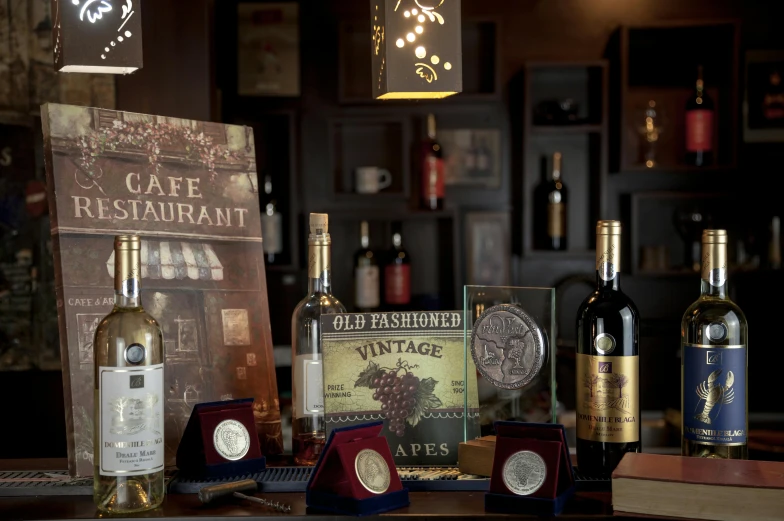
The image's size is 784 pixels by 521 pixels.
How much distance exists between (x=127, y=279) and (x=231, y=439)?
28 centimetres

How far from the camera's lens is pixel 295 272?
381 cm

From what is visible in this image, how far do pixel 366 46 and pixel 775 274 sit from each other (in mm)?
1974

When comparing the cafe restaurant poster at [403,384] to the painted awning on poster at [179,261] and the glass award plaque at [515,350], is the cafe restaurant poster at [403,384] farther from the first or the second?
the painted awning on poster at [179,261]

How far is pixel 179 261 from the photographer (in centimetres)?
133

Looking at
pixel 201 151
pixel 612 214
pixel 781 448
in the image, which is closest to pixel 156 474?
pixel 201 151

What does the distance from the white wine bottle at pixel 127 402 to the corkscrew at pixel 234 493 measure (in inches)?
2.3

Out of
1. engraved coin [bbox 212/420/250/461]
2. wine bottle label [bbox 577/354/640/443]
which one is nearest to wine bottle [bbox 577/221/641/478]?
wine bottle label [bbox 577/354/640/443]

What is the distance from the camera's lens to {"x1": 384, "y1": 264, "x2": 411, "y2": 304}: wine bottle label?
3.64m

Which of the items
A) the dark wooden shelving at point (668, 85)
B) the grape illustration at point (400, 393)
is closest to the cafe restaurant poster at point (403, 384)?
the grape illustration at point (400, 393)

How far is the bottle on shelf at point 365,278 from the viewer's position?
3.62 metres

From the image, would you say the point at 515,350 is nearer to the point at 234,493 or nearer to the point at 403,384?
the point at 403,384

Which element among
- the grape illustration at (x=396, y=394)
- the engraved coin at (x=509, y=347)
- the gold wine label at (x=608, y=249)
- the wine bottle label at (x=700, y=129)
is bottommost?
the grape illustration at (x=396, y=394)

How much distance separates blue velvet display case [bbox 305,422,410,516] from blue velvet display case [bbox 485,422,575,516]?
0.11 m

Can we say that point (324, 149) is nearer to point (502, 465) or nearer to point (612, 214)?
point (612, 214)
